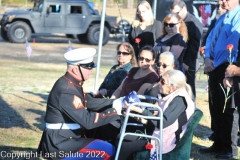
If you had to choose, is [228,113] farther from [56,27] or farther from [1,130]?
[56,27]

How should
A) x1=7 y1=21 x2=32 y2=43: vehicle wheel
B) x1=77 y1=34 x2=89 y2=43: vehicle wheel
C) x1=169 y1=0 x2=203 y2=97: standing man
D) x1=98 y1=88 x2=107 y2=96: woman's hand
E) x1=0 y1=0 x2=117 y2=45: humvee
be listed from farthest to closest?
x1=77 y1=34 x2=89 y2=43: vehicle wheel < x1=0 y1=0 x2=117 y2=45: humvee < x1=7 y1=21 x2=32 y2=43: vehicle wheel < x1=169 y1=0 x2=203 y2=97: standing man < x1=98 y1=88 x2=107 y2=96: woman's hand

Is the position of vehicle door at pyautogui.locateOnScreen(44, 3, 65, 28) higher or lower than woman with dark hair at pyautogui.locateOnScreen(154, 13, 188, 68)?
lower

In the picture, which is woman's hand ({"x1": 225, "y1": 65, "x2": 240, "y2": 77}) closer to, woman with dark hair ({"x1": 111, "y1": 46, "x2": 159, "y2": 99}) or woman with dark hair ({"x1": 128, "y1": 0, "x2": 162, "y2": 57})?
woman with dark hair ({"x1": 111, "y1": 46, "x2": 159, "y2": 99})

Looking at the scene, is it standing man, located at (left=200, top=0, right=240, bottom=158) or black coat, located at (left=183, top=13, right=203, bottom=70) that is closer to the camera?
standing man, located at (left=200, top=0, right=240, bottom=158)

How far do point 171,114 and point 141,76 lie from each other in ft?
4.72

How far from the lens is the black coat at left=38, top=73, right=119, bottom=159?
16.2ft

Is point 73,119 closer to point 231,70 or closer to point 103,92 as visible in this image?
point 231,70

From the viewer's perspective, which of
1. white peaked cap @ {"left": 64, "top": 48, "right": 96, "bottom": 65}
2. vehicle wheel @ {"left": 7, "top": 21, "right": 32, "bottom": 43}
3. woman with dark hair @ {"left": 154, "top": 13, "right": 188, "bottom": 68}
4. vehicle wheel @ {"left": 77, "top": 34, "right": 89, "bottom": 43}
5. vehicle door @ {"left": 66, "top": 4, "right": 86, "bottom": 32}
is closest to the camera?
white peaked cap @ {"left": 64, "top": 48, "right": 96, "bottom": 65}

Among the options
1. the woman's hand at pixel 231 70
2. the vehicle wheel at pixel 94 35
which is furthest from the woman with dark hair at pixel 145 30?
the vehicle wheel at pixel 94 35

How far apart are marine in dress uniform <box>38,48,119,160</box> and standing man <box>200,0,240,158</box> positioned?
211cm

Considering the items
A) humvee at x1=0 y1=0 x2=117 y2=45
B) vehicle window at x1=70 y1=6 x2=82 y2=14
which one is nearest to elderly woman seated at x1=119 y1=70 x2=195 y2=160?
humvee at x1=0 y1=0 x2=117 y2=45

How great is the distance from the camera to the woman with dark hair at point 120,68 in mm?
7250

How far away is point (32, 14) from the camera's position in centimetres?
2398

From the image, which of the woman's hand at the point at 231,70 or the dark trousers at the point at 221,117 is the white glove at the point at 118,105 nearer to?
the woman's hand at the point at 231,70
